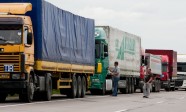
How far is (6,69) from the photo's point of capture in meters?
22.0

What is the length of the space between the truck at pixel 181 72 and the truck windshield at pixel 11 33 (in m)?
36.2

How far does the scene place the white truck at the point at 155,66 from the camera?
1860 inches

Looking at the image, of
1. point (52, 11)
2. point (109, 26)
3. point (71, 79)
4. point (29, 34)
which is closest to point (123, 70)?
point (109, 26)

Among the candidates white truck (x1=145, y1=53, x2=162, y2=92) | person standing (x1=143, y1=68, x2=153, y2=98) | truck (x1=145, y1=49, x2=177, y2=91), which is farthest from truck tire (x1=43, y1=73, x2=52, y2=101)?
truck (x1=145, y1=49, x2=177, y2=91)

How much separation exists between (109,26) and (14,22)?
14237mm

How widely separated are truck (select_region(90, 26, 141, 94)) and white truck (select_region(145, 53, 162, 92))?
7.44 ft

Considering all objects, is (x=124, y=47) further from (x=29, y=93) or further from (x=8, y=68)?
(x=8, y=68)

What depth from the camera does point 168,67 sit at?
181ft

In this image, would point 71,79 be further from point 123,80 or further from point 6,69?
point 123,80

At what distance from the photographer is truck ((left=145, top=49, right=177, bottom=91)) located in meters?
53.6

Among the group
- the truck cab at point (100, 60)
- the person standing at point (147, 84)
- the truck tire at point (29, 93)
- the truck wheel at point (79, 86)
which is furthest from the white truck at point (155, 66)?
the truck tire at point (29, 93)

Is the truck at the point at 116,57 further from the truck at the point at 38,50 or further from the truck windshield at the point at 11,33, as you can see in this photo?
the truck windshield at the point at 11,33

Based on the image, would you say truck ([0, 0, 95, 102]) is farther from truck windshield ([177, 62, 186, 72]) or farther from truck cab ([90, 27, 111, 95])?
truck windshield ([177, 62, 186, 72])

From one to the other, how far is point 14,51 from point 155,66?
28.0 metres
